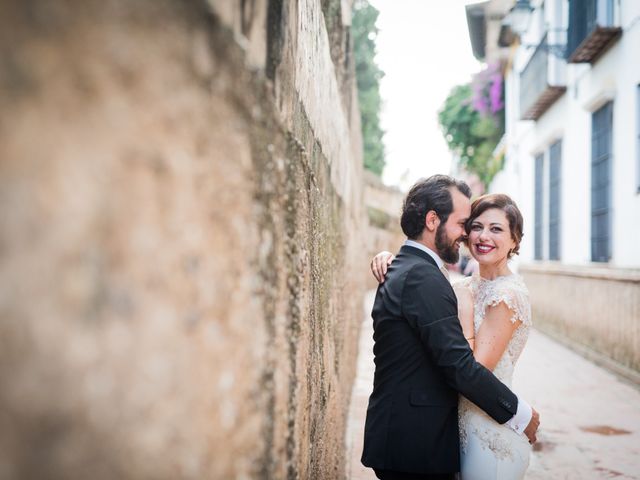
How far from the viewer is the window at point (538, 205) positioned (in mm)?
14055

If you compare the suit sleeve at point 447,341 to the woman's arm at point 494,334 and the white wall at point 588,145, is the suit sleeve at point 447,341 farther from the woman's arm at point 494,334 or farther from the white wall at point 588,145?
the white wall at point 588,145

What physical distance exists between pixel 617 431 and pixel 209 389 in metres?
5.29

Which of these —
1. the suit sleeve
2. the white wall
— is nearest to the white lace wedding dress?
the suit sleeve

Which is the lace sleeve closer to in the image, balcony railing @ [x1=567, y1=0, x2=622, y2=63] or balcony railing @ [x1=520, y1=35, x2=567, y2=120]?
Result: balcony railing @ [x1=567, y1=0, x2=622, y2=63]

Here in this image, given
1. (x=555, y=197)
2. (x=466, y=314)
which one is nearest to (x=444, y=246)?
(x=466, y=314)

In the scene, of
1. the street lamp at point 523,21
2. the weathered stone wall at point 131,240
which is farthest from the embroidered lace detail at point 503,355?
the street lamp at point 523,21

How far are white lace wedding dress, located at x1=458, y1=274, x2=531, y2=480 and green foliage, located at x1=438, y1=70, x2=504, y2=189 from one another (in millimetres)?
18498

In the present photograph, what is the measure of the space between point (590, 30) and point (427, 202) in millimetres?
7754

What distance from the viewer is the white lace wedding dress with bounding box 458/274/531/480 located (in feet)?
6.97

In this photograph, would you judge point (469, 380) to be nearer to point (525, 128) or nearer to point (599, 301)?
point (599, 301)

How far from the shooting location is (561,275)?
34.4 ft

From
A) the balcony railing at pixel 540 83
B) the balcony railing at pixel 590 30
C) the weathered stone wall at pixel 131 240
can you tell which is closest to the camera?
the weathered stone wall at pixel 131 240

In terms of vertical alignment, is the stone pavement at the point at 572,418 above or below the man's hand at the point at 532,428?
below

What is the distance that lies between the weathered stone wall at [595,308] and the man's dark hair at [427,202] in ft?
18.3
